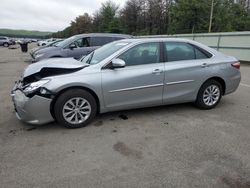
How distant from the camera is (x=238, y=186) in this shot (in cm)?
279

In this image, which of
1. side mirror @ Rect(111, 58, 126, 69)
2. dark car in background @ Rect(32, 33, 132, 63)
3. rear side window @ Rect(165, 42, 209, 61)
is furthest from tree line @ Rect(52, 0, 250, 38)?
side mirror @ Rect(111, 58, 126, 69)

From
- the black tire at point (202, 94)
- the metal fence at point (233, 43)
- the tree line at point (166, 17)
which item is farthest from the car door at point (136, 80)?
the tree line at point (166, 17)

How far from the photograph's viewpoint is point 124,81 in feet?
14.7

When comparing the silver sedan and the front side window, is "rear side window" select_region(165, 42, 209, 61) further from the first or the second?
the front side window

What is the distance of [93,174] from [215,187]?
4.50ft

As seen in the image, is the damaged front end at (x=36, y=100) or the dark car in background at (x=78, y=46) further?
the dark car in background at (x=78, y=46)

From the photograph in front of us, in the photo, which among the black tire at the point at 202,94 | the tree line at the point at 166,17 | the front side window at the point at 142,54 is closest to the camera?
the front side window at the point at 142,54

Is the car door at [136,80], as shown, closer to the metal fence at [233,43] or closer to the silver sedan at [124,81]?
the silver sedan at [124,81]

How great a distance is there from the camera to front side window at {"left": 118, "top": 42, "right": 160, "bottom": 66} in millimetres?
4648

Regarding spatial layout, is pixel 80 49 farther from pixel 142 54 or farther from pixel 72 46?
pixel 142 54

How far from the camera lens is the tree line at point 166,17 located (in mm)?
38719

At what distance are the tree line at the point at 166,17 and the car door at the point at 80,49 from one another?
30752 mm

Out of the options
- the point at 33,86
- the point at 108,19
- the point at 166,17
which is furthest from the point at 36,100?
the point at 108,19

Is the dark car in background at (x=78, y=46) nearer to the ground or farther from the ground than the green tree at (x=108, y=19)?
nearer to the ground
